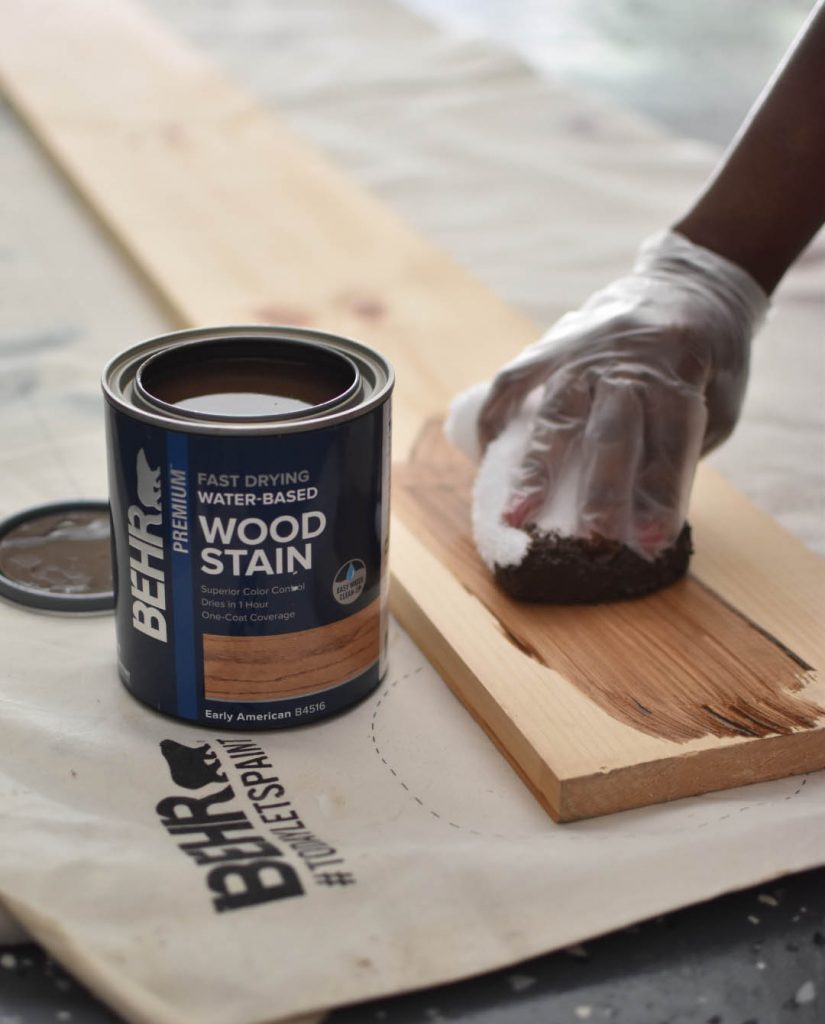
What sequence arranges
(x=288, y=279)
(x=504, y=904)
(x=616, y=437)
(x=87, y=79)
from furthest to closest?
(x=87, y=79) → (x=288, y=279) → (x=616, y=437) → (x=504, y=904)

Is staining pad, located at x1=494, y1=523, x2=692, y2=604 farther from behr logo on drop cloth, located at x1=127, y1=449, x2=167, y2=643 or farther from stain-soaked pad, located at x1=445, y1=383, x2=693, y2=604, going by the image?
behr logo on drop cloth, located at x1=127, y1=449, x2=167, y2=643

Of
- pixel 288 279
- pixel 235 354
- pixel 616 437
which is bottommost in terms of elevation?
pixel 288 279

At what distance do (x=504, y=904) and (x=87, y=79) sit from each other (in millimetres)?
2658

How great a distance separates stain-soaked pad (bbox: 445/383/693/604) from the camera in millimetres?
1232

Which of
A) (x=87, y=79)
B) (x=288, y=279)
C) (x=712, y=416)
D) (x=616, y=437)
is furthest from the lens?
(x=87, y=79)

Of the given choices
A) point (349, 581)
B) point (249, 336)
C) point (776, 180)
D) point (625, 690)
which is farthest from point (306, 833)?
point (776, 180)

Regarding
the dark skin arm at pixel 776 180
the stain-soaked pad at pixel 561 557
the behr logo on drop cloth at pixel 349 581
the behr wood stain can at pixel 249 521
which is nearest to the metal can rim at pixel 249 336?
the behr wood stain can at pixel 249 521

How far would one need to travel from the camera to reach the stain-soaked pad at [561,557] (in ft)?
4.04

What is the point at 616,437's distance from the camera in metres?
1.27

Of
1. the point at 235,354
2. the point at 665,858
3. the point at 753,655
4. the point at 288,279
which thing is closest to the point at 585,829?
the point at 665,858

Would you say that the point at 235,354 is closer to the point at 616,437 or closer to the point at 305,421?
the point at 305,421

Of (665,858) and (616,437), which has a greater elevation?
(616,437)

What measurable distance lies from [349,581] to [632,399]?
1.34 feet

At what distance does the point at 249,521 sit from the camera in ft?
3.18
